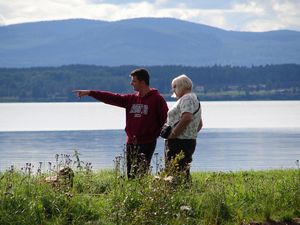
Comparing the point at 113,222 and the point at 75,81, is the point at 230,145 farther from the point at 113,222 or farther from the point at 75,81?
the point at 75,81

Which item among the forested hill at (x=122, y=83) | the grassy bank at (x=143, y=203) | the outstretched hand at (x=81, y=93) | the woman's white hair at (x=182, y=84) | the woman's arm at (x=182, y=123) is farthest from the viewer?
the forested hill at (x=122, y=83)

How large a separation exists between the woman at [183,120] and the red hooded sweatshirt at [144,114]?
33 centimetres

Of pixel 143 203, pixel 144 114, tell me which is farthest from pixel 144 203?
pixel 144 114

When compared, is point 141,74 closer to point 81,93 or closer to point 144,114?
point 144,114

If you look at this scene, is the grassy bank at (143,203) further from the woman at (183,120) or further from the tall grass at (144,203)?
the woman at (183,120)

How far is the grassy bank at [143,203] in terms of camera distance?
9.06m

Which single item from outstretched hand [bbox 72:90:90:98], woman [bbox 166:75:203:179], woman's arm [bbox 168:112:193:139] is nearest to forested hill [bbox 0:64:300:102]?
outstretched hand [bbox 72:90:90:98]

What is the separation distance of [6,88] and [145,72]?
16677cm

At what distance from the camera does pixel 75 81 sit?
171625 millimetres

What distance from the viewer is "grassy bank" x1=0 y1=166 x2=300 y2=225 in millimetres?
9062

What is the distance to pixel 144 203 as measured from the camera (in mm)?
9117

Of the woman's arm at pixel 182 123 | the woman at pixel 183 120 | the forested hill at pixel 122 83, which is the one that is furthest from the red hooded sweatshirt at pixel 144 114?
the forested hill at pixel 122 83

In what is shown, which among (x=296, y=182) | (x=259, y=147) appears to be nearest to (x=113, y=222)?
(x=296, y=182)

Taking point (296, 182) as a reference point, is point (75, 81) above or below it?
above
